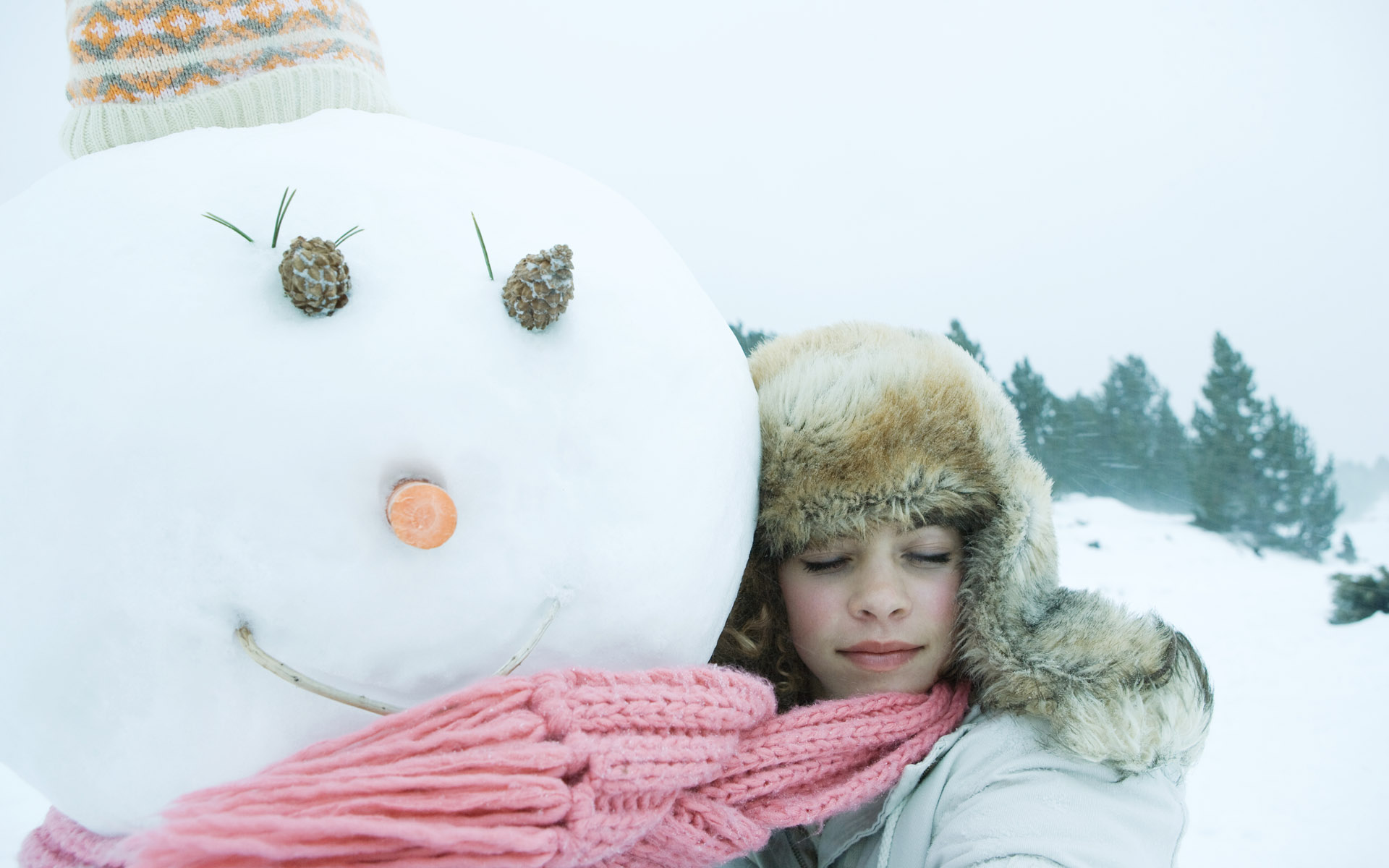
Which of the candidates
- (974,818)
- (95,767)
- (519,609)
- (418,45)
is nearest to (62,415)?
(95,767)

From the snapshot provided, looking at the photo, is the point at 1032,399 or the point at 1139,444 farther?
the point at 1139,444

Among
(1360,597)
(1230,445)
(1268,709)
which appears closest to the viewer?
(1268,709)

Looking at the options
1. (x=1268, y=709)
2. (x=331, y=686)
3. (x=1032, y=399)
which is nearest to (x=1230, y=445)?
(x=1032, y=399)

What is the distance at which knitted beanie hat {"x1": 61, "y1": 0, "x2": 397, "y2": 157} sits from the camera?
32.8 inches

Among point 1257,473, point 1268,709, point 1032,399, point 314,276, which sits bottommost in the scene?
point 1268,709

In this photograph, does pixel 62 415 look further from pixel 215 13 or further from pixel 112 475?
pixel 215 13

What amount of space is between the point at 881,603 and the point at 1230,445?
1924 centimetres

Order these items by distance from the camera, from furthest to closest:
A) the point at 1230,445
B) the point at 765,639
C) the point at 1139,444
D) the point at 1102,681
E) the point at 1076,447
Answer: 1. the point at 1139,444
2. the point at 1076,447
3. the point at 1230,445
4. the point at 765,639
5. the point at 1102,681

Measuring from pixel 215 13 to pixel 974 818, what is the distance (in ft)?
4.23

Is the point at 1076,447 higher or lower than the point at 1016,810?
higher

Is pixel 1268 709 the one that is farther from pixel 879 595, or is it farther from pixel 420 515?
pixel 420 515

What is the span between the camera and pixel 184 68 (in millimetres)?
840

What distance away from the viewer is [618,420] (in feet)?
2.42

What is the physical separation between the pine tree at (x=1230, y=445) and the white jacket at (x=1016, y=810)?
58.0ft
